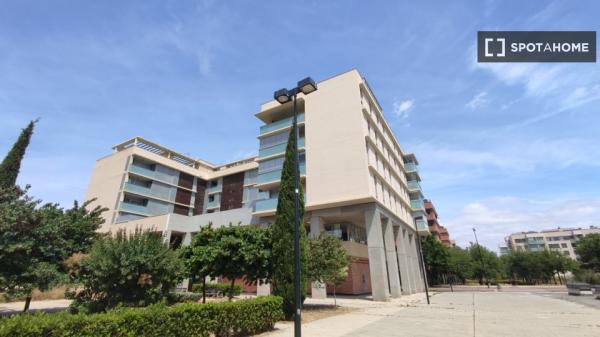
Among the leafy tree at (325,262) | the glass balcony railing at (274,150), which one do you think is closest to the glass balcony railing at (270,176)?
the glass balcony railing at (274,150)

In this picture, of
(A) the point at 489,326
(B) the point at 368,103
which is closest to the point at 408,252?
(B) the point at 368,103

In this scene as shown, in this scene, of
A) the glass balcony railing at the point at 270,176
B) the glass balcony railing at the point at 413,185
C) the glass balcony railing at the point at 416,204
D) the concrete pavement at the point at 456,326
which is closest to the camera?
the concrete pavement at the point at 456,326

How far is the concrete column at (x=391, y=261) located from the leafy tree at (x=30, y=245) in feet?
77.4

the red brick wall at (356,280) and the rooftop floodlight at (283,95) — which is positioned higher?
the rooftop floodlight at (283,95)

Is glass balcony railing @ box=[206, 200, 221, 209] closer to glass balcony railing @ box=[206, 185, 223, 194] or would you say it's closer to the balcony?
glass balcony railing @ box=[206, 185, 223, 194]

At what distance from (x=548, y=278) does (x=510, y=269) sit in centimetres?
636

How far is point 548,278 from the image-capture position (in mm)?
61062

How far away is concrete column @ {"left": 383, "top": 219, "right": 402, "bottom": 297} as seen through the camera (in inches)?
1068

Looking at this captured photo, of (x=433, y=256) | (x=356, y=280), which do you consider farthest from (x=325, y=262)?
(x=433, y=256)

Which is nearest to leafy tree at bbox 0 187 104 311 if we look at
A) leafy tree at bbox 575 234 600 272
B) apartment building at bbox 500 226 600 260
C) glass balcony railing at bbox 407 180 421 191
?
glass balcony railing at bbox 407 180 421 191

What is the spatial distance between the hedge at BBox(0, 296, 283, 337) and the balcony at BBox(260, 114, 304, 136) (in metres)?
22.4

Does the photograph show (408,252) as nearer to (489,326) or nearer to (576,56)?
(489,326)

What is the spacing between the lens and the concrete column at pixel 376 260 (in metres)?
23.9

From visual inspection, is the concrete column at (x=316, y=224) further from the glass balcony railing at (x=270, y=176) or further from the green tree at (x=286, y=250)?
the green tree at (x=286, y=250)
